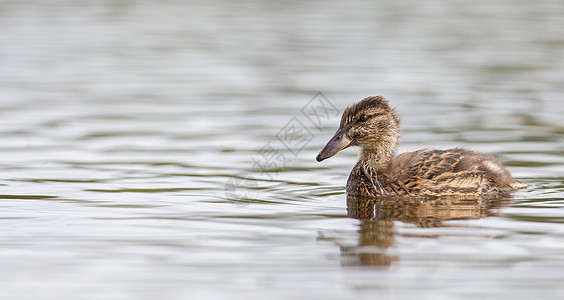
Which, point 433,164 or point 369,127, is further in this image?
point 369,127

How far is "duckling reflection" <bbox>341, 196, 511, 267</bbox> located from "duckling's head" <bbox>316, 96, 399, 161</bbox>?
0.72 m

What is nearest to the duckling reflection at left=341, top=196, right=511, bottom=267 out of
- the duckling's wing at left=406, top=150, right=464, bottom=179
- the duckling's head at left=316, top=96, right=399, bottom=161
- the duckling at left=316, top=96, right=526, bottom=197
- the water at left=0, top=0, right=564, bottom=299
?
the water at left=0, top=0, right=564, bottom=299

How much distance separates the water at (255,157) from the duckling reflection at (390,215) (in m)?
0.04

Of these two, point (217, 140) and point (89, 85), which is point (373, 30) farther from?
point (217, 140)

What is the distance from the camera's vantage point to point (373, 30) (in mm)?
27750

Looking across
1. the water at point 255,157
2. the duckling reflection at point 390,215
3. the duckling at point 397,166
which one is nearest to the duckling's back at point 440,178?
the duckling at point 397,166

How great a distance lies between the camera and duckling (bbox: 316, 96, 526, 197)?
1109cm

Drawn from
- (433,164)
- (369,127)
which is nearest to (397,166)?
(433,164)

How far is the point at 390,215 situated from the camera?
33.2 ft

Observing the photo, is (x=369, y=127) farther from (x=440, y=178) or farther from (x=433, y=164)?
(x=440, y=178)

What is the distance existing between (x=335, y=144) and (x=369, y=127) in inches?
17.6

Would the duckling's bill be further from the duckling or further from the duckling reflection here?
the duckling reflection

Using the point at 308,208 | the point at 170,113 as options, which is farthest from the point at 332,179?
the point at 170,113

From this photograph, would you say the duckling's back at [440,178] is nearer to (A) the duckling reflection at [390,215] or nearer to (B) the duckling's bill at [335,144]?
(A) the duckling reflection at [390,215]
